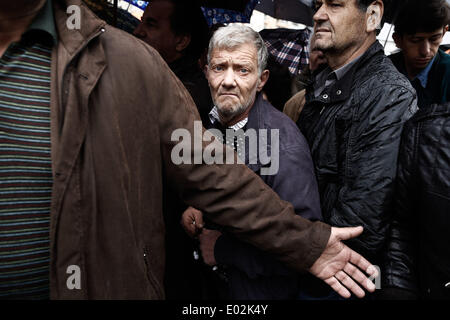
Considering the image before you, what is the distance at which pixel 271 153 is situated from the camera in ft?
5.77

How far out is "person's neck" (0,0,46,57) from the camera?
110cm

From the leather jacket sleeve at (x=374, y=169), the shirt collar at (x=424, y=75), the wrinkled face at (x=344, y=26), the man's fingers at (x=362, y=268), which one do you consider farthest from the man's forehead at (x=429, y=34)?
the man's fingers at (x=362, y=268)

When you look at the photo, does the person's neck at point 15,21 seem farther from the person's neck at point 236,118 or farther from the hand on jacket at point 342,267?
the hand on jacket at point 342,267

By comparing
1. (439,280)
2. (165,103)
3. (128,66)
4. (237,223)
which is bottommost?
(439,280)

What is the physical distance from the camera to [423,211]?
153 centimetres

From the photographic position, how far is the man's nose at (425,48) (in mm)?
2869

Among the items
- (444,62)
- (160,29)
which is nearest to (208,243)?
(160,29)

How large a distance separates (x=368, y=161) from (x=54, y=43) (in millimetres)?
1466

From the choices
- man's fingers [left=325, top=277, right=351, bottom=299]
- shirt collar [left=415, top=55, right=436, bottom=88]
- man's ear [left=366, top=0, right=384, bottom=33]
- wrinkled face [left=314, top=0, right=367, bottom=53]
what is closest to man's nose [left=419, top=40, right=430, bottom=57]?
shirt collar [left=415, top=55, right=436, bottom=88]

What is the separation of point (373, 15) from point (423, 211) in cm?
129

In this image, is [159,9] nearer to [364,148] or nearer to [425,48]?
[364,148]

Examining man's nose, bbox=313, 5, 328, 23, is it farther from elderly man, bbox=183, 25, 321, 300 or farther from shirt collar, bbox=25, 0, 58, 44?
shirt collar, bbox=25, 0, 58, 44
